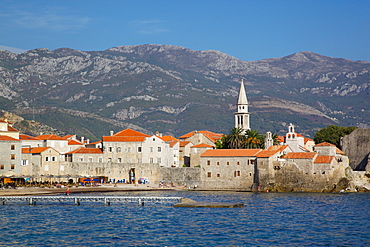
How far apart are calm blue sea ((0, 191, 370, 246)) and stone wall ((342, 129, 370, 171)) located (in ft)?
106

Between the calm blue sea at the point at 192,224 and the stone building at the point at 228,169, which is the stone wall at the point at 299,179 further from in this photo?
the calm blue sea at the point at 192,224

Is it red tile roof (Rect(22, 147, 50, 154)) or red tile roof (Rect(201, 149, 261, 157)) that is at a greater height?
red tile roof (Rect(22, 147, 50, 154))

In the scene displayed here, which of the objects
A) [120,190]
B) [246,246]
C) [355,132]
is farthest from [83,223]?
[355,132]

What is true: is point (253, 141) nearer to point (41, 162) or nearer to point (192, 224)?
point (41, 162)

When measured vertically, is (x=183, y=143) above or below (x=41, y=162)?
above

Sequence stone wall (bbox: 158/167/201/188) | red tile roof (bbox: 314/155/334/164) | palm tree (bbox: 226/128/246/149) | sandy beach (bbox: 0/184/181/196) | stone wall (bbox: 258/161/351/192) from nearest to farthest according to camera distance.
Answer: sandy beach (bbox: 0/184/181/196)
red tile roof (bbox: 314/155/334/164)
stone wall (bbox: 258/161/351/192)
stone wall (bbox: 158/167/201/188)
palm tree (bbox: 226/128/246/149)

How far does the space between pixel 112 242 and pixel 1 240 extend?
9017 millimetres

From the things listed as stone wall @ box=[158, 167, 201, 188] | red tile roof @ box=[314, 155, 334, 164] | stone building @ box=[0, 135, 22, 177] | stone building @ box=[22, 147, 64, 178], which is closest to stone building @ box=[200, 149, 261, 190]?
stone wall @ box=[158, 167, 201, 188]

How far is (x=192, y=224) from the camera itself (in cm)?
5628

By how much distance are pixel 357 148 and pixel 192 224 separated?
206 feet

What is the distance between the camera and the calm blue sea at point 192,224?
4803 centimetres

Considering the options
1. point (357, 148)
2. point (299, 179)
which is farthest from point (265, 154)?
point (357, 148)

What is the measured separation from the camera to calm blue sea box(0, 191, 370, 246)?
4803 cm

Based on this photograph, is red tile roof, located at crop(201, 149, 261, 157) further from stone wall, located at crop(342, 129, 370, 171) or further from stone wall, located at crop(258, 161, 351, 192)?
stone wall, located at crop(342, 129, 370, 171)
